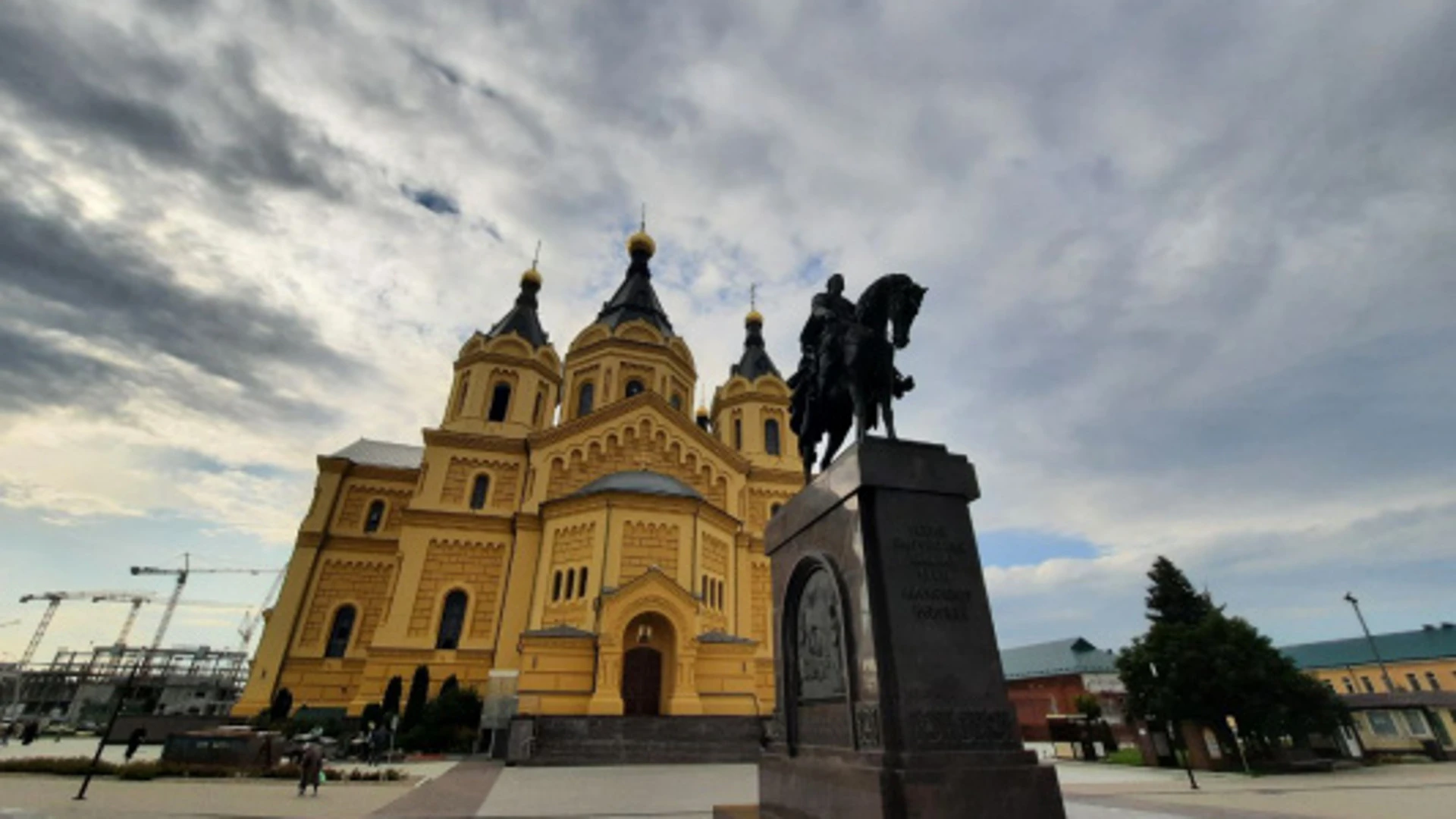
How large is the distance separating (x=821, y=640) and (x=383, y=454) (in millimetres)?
35596

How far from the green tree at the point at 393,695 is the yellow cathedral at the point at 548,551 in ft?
2.71

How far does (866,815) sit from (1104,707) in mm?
47648

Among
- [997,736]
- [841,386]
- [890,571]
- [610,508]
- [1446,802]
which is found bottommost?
[1446,802]

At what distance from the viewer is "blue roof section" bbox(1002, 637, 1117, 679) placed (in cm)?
4894

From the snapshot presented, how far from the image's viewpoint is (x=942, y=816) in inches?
170

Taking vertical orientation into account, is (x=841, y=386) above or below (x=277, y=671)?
above

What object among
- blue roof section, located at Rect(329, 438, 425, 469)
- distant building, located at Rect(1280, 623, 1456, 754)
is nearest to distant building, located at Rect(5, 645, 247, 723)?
blue roof section, located at Rect(329, 438, 425, 469)

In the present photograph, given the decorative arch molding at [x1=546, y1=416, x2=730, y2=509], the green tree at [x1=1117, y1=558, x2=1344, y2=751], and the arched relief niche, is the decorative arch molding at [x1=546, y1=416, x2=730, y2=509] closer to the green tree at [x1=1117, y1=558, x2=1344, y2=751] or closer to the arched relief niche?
the green tree at [x1=1117, y1=558, x2=1344, y2=751]

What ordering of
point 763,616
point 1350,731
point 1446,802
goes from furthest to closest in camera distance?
point 763,616 → point 1350,731 → point 1446,802

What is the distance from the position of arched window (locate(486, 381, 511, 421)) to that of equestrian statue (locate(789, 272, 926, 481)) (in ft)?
88.9

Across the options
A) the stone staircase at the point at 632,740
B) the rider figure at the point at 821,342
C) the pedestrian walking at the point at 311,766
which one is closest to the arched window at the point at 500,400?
the stone staircase at the point at 632,740

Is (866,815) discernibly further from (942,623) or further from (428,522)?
(428,522)

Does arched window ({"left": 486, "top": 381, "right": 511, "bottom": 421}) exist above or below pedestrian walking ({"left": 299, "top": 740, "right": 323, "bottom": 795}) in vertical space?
above

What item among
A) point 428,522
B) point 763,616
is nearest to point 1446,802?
point 763,616
